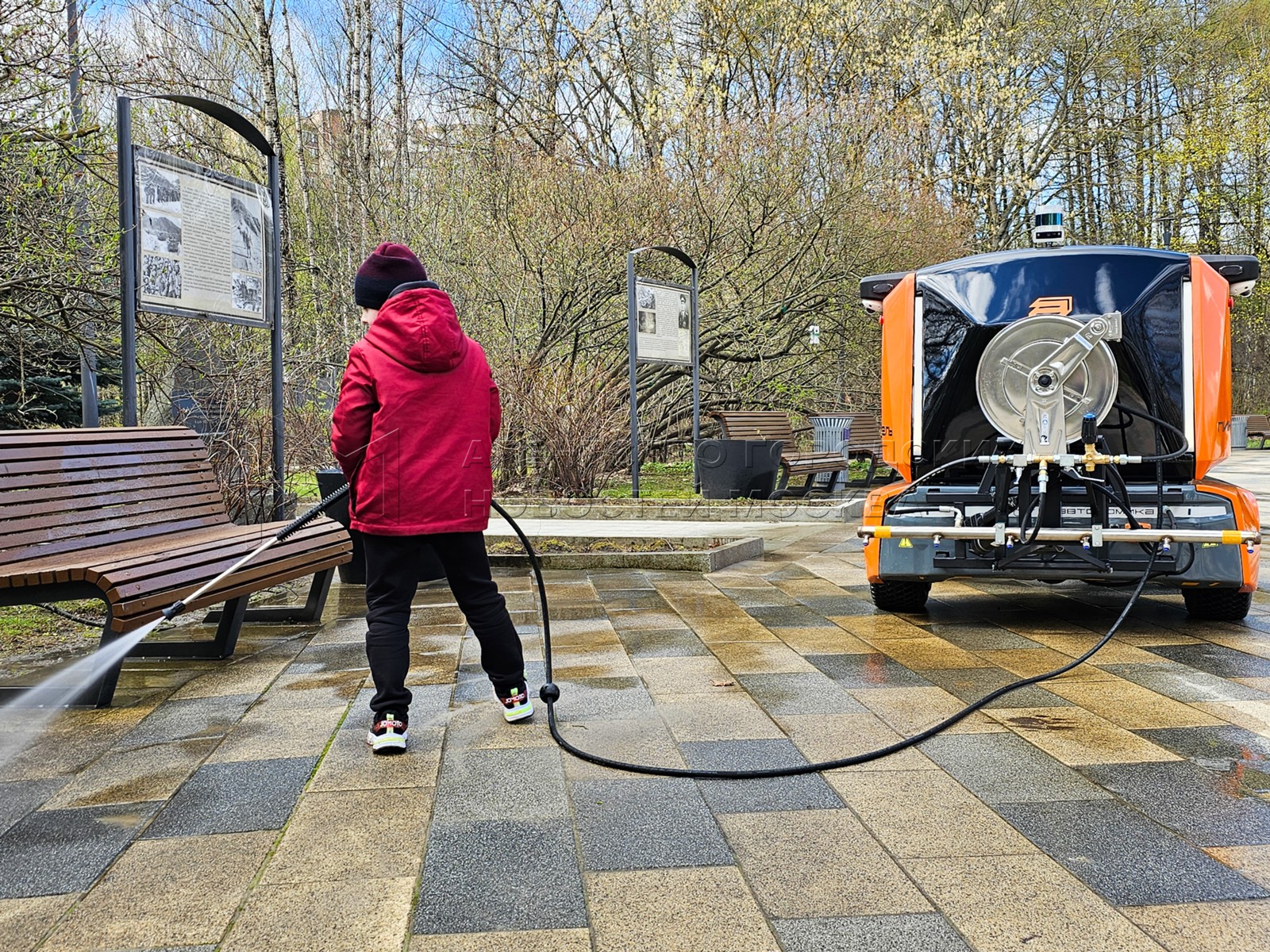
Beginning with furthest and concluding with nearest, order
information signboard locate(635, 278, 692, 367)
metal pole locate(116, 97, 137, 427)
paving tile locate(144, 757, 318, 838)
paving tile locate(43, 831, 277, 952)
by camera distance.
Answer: information signboard locate(635, 278, 692, 367) < metal pole locate(116, 97, 137, 427) < paving tile locate(144, 757, 318, 838) < paving tile locate(43, 831, 277, 952)

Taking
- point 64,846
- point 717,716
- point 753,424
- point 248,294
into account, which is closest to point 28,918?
point 64,846

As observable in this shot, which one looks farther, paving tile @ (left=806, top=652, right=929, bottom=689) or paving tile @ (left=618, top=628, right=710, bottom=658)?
paving tile @ (left=618, top=628, right=710, bottom=658)

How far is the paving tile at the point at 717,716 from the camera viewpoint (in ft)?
14.4

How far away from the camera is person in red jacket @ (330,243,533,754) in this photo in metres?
4.19

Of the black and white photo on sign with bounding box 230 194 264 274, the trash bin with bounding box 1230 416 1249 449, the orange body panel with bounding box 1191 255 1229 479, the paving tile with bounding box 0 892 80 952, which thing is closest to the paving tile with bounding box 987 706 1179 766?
the orange body panel with bounding box 1191 255 1229 479

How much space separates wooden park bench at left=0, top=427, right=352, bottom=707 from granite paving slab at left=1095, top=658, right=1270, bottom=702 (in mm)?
3806

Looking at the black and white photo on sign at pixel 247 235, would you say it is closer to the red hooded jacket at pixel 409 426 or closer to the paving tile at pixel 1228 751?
the red hooded jacket at pixel 409 426

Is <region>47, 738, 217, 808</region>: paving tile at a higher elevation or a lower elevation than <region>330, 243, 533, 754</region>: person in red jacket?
lower

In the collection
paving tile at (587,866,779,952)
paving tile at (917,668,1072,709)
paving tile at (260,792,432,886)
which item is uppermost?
paving tile at (917,668,1072,709)

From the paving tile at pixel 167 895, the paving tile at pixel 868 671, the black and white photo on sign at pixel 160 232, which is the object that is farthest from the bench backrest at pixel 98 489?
the paving tile at pixel 868 671

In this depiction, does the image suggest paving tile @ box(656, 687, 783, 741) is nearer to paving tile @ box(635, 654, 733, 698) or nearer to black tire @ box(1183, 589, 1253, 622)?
paving tile @ box(635, 654, 733, 698)

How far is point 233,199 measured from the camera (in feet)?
24.1

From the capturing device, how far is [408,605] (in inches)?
172

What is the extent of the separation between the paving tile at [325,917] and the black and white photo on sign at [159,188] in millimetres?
4790
